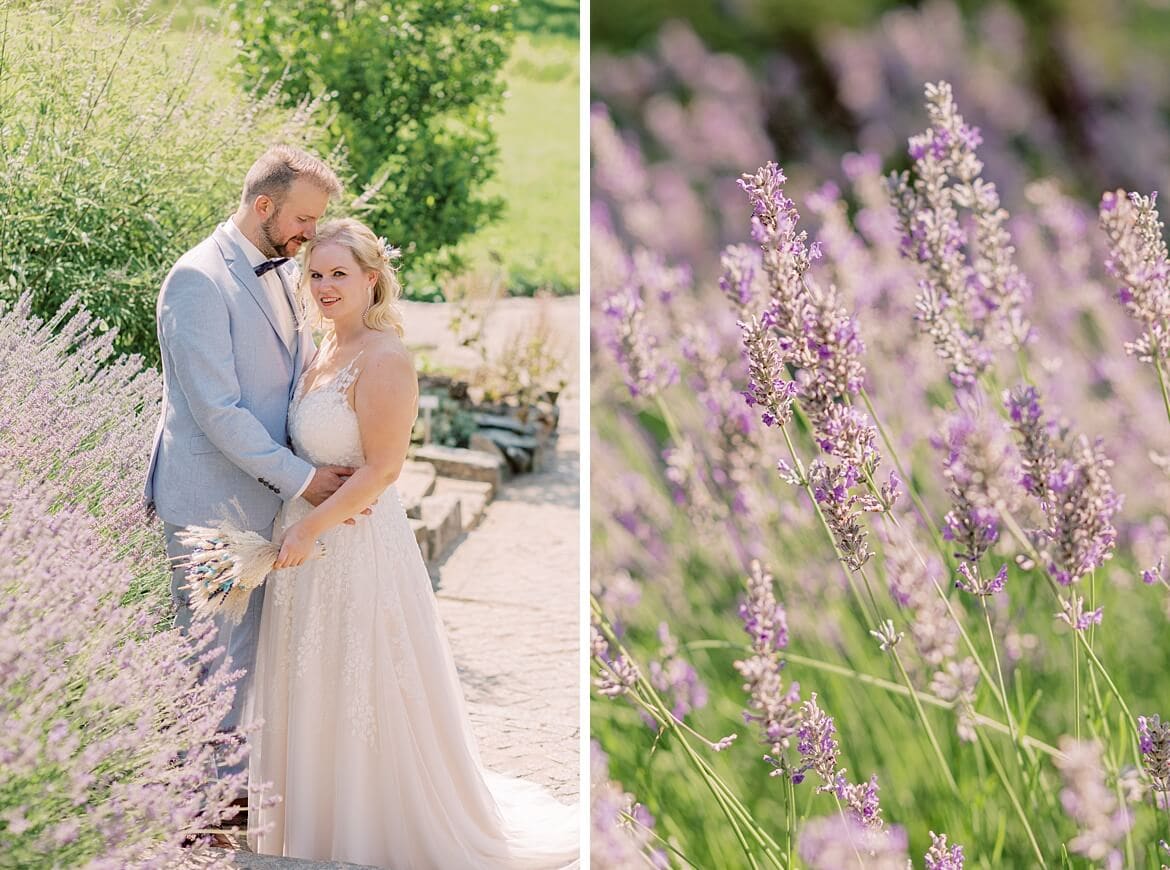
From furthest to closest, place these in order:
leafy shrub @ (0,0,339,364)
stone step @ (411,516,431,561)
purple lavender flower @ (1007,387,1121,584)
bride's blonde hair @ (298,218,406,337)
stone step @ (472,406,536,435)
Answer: stone step @ (472,406,536,435), stone step @ (411,516,431,561), leafy shrub @ (0,0,339,364), bride's blonde hair @ (298,218,406,337), purple lavender flower @ (1007,387,1121,584)

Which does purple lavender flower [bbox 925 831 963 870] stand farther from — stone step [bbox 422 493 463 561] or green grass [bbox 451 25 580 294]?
green grass [bbox 451 25 580 294]

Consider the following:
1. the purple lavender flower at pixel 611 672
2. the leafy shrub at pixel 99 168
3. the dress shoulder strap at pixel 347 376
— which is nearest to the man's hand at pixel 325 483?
the dress shoulder strap at pixel 347 376

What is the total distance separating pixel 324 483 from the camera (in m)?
2.34

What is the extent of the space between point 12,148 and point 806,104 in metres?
2.23

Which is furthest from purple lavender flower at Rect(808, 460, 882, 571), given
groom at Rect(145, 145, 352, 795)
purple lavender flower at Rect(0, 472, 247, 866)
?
groom at Rect(145, 145, 352, 795)

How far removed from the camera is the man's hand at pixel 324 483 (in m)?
2.34

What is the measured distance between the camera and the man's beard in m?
2.50

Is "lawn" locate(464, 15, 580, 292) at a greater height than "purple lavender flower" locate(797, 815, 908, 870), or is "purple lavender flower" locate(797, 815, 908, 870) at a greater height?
"lawn" locate(464, 15, 580, 292)

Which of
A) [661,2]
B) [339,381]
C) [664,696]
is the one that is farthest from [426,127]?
[664,696]

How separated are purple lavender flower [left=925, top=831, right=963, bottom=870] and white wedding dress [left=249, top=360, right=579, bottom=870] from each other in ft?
3.39

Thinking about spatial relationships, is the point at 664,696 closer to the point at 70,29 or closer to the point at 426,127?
the point at 70,29

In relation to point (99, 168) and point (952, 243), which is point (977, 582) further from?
point (99, 168)

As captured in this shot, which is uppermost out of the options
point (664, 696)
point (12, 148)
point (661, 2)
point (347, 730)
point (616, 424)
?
point (661, 2)

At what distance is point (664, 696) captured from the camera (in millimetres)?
2084
